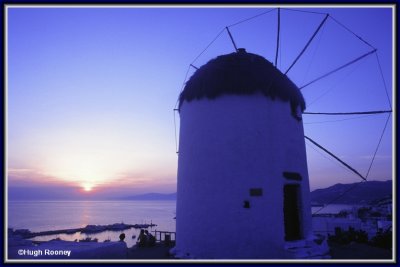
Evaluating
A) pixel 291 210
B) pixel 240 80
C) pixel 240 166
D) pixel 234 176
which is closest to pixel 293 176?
pixel 291 210

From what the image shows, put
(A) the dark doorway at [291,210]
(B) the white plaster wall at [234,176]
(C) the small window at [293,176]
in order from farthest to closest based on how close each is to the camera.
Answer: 1. (A) the dark doorway at [291,210]
2. (C) the small window at [293,176]
3. (B) the white plaster wall at [234,176]

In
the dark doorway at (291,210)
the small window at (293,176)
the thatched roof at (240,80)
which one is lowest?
the dark doorway at (291,210)

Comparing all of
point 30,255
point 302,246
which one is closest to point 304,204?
point 302,246

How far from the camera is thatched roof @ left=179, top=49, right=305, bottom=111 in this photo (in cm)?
1028

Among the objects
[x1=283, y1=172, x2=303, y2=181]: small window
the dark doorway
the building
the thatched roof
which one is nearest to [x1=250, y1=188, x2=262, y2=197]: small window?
the building

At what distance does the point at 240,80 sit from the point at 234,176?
2.94 m

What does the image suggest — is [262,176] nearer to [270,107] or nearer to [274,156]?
[274,156]

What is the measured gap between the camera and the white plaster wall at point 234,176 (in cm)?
959

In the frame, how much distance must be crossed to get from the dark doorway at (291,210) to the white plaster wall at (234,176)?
25 centimetres

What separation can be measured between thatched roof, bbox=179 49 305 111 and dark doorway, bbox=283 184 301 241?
2.82 meters

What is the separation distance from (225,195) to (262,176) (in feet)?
4.00

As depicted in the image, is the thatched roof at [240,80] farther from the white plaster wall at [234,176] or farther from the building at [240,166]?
the white plaster wall at [234,176]

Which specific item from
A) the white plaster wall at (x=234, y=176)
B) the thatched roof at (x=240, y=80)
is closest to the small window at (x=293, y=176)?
the white plaster wall at (x=234, y=176)

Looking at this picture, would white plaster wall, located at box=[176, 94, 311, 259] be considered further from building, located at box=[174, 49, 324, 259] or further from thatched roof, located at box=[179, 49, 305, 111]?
thatched roof, located at box=[179, 49, 305, 111]
